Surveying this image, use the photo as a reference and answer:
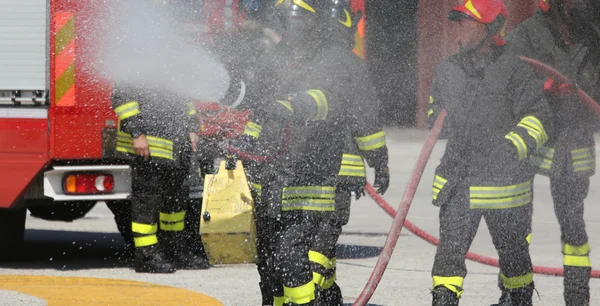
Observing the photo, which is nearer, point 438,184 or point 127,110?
point 438,184

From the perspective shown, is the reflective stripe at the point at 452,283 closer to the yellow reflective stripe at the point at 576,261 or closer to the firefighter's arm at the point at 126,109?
the yellow reflective stripe at the point at 576,261

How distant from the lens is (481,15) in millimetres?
5824

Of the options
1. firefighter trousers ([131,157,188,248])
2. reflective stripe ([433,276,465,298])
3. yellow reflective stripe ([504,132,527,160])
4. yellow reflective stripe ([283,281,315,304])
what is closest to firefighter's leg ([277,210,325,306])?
yellow reflective stripe ([283,281,315,304])

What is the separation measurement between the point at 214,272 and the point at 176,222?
0.42 m

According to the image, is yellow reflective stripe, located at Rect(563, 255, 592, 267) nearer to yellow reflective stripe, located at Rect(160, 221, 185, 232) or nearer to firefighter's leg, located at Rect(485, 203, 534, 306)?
firefighter's leg, located at Rect(485, 203, 534, 306)

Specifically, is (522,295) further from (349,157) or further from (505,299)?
(349,157)

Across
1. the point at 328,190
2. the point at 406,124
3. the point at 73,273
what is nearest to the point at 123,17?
the point at 73,273

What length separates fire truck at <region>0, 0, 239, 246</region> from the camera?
7836 mm

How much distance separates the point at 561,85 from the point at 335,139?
1180 mm

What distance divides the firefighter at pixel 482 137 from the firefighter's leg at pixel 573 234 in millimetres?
568

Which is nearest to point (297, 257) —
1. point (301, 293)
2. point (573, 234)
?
point (301, 293)

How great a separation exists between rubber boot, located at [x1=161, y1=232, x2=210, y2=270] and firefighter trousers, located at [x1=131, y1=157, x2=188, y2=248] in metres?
0.11

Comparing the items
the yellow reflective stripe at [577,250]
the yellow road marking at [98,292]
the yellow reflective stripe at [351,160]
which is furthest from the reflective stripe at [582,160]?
the yellow road marking at [98,292]

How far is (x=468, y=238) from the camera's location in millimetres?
5809
